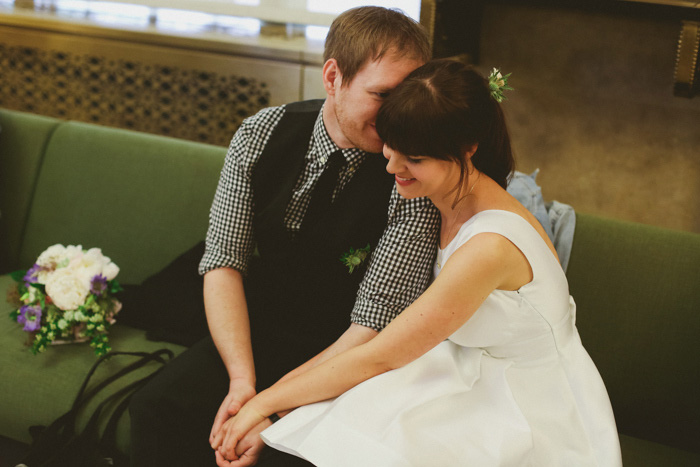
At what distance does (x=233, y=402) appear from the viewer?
1.39 metres

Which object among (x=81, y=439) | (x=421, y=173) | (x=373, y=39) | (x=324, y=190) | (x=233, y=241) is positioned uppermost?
(x=373, y=39)

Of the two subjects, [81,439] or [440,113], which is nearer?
[440,113]

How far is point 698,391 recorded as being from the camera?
1.63 metres

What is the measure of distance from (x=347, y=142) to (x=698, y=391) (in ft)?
3.72

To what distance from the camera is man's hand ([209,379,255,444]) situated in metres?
1.38

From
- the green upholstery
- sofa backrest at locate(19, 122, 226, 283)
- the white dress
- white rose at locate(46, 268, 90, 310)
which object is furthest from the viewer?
the green upholstery

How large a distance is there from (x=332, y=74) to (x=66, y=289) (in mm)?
1006

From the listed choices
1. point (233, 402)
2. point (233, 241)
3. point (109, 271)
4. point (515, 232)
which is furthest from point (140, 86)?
point (515, 232)

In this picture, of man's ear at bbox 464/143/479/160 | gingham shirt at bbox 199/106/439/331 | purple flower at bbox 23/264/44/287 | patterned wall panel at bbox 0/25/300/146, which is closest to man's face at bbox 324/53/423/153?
gingham shirt at bbox 199/106/439/331

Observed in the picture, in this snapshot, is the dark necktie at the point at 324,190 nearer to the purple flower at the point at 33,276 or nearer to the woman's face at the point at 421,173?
the woman's face at the point at 421,173

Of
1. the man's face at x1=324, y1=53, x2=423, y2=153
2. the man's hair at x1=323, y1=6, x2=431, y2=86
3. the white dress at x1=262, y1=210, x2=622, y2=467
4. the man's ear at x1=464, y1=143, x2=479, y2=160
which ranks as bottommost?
the white dress at x1=262, y1=210, x2=622, y2=467

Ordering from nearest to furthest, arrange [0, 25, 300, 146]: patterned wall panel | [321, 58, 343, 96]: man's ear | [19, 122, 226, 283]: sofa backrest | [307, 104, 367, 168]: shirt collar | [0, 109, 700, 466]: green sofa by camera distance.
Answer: [321, 58, 343, 96]: man's ear
[307, 104, 367, 168]: shirt collar
[0, 109, 700, 466]: green sofa
[19, 122, 226, 283]: sofa backrest
[0, 25, 300, 146]: patterned wall panel

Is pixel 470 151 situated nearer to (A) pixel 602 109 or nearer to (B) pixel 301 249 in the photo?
(B) pixel 301 249

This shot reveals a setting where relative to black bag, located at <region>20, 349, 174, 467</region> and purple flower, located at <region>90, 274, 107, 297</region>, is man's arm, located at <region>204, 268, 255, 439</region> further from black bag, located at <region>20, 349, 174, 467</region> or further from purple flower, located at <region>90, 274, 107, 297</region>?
purple flower, located at <region>90, 274, 107, 297</region>
